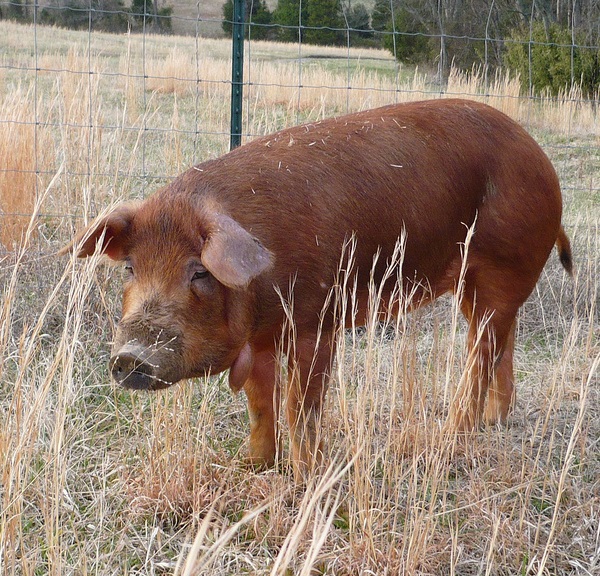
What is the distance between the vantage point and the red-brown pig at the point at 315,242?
8.68 feet

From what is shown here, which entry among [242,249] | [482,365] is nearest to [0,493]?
[242,249]

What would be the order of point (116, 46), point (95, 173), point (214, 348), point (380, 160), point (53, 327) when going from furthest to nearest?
1. point (116, 46)
2. point (95, 173)
3. point (53, 327)
4. point (380, 160)
5. point (214, 348)

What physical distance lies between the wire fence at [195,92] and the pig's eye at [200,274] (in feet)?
1.79

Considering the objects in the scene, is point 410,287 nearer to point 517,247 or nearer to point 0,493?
point 517,247

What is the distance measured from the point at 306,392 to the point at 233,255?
2.30 feet

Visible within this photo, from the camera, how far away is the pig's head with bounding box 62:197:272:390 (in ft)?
8.18

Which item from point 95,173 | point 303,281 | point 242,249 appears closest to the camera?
point 242,249

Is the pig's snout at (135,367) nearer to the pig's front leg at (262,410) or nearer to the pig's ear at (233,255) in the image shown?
the pig's ear at (233,255)

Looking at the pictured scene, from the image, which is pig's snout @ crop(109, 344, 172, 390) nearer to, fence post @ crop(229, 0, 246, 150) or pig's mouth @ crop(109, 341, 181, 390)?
pig's mouth @ crop(109, 341, 181, 390)

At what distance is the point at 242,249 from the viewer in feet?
8.39

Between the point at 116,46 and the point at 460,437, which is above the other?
the point at 116,46

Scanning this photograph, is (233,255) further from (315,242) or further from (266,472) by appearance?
(266,472)

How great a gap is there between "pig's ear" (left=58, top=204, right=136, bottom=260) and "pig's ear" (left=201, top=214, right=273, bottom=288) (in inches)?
14.7

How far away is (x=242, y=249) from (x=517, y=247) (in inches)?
55.7
